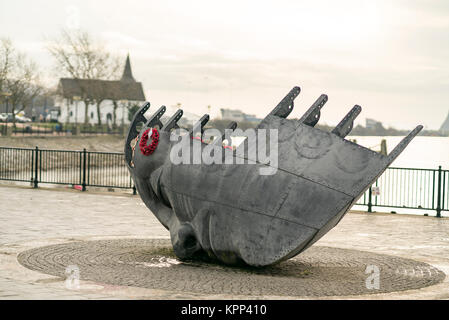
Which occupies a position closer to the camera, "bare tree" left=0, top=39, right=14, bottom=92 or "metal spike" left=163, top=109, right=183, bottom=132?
"metal spike" left=163, top=109, right=183, bottom=132

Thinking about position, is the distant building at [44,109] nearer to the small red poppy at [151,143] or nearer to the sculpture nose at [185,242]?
the small red poppy at [151,143]

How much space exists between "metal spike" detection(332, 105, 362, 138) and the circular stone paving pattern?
6.83 feet

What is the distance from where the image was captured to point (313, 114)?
982 cm

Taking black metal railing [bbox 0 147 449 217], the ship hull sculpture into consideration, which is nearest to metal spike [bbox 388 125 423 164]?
the ship hull sculpture

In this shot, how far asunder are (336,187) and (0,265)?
196 inches

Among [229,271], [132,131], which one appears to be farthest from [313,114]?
[132,131]

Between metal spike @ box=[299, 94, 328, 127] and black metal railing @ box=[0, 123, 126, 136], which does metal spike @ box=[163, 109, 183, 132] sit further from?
black metal railing @ box=[0, 123, 126, 136]

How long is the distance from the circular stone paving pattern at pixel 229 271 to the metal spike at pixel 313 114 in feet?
7.25

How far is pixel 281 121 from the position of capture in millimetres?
9898

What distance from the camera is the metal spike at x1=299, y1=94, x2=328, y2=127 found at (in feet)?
32.0

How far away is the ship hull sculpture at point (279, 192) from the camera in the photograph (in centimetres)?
929

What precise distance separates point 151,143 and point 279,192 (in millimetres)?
2734
